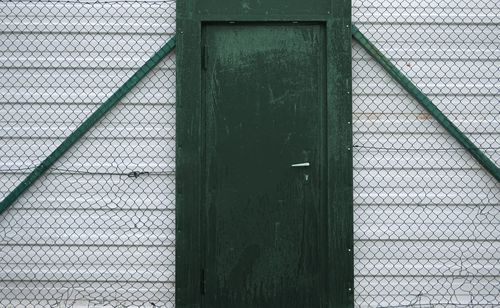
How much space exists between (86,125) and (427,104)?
9.58 ft

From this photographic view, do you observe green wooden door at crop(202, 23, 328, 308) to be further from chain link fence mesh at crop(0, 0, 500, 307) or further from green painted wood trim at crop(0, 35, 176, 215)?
green painted wood trim at crop(0, 35, 176, 215)

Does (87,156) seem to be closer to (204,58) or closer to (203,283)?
(204,58)

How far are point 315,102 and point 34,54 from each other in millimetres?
2487

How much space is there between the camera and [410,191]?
442 centimetres

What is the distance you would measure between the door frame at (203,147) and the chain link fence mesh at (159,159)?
11cm

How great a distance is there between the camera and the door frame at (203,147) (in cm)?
433

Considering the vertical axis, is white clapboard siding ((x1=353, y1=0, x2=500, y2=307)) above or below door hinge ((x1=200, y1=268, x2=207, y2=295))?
above

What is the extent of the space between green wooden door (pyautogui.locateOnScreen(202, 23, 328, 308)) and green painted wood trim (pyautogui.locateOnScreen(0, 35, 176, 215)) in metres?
0.44

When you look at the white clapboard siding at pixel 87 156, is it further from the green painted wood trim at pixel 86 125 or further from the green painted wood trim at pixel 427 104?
the green painted wood trim at pixel 427 104

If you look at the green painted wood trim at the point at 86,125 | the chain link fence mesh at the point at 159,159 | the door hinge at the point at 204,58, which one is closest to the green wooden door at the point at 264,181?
the door hinge at the point at 204,58

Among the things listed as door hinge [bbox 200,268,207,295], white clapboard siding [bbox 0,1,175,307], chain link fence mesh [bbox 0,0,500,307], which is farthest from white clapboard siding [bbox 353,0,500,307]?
white clapboard siding [bbox 0,1,175,307]

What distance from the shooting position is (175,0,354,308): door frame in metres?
4.33

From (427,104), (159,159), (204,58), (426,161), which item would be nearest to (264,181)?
(159,159)

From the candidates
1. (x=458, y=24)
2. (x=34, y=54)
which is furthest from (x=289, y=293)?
(x=34, y=54)
